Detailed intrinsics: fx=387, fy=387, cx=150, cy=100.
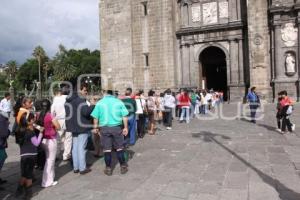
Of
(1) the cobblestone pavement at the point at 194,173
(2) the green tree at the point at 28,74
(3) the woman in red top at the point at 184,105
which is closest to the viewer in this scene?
(1) the cobblestone pavement at the point at 194,173

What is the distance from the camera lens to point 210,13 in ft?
87.7

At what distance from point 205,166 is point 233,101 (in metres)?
18.8

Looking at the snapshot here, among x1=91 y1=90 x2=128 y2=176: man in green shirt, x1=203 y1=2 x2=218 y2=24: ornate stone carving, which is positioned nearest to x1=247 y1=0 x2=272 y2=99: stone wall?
x1=203 y1=2 x2=218 y2=24: ornate stone carving

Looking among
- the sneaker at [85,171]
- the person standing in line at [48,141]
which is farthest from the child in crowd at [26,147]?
the sneaker at [85,171]

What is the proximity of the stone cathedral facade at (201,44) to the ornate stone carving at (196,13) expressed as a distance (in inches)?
1.9

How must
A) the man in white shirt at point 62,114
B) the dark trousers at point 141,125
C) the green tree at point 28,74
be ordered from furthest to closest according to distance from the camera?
the green tree at point 28,74
the dark trousers at point 141,125
the man in white shirt at point 62,114

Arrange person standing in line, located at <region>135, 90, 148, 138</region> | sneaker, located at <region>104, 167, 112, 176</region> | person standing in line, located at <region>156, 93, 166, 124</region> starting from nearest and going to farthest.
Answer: sneaker, located at <region>104, 167, 112, 176</region>
person standing in line, located at <region>135, 90, 148, 138</region>
person standing in line, located at <region>156, 93, 166, 124</region>

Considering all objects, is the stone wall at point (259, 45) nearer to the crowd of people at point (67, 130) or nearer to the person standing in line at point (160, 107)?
the person standing in line at point (160, 107)

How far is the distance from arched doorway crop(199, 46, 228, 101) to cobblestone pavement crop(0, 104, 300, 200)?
17726 mm

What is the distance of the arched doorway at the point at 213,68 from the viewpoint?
28.6 m

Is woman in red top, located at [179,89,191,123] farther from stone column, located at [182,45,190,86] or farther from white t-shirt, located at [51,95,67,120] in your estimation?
stone column, located at [182,45,190,86]

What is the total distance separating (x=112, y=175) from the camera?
24.2 feet

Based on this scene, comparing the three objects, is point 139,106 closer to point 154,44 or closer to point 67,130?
point 67,130

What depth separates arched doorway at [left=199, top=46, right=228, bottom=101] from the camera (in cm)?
2862
